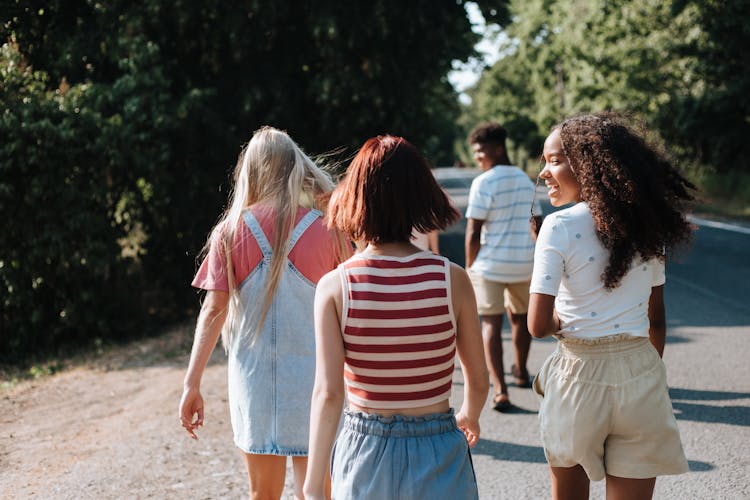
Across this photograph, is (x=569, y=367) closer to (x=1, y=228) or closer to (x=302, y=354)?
(x=302, y=354)

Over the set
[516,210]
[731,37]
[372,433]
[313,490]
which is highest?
[731,37]

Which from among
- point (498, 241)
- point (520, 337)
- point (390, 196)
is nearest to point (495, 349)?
point (520, 337)

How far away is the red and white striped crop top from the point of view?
7.18 feet

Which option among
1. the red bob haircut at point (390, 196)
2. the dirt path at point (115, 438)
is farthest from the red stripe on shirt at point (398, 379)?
the dirt path at point (115, 438)

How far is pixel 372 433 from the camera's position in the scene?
2211 mm

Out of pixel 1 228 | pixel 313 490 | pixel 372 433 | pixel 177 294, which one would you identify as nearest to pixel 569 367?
pixel 372 433

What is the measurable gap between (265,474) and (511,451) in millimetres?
2246

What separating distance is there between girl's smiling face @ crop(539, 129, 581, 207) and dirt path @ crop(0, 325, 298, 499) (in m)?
2.61

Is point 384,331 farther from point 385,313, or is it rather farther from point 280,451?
point 280,451

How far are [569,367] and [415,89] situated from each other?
880cm

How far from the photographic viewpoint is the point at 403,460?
217 cm

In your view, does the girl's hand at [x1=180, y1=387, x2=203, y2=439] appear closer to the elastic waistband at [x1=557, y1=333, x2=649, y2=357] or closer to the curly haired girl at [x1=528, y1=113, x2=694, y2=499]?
the curly haired girl at [x1=528, y1=113, x2=694, y2=499]

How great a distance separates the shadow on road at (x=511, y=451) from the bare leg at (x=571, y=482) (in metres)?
2.02

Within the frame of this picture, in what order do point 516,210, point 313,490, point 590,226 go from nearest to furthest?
point 313,490 < point 590,226 < point 516,210
